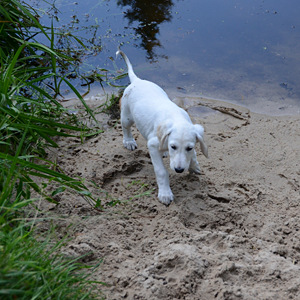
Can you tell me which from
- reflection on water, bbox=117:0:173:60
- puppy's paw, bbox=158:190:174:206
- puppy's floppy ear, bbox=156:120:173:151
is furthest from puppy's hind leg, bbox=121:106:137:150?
reflection on water, bbox=117:0:173:60

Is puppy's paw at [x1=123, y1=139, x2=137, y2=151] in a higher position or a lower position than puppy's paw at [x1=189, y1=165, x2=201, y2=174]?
lower

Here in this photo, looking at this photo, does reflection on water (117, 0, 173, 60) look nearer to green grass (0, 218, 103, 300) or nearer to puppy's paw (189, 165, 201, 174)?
puppy's paw (189, 165, 201, 174)

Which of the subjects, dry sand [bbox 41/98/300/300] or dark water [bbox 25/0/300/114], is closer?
dry sand [bbox 41/98/300/300]

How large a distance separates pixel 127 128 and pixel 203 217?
1.93 metres

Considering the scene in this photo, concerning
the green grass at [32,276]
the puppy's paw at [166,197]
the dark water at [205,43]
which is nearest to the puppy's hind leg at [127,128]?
the puppy's paw at [166,197]

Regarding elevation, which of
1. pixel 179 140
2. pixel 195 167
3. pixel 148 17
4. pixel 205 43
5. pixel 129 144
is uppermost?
pixel 148 17

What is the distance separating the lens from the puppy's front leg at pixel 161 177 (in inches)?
145

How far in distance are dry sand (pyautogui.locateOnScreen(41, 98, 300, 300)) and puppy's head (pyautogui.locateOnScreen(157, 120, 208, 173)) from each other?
523 millimetres

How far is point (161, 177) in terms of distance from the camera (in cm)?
376

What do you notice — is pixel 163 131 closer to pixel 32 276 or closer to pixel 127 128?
pixel 127 128

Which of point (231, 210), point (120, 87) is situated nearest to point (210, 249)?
point (231, 210)

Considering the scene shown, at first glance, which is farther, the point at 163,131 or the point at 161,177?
the point at 161,177

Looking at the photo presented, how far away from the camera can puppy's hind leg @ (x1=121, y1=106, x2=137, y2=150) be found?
15.0ft

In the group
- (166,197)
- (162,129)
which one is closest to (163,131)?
(162,129)
